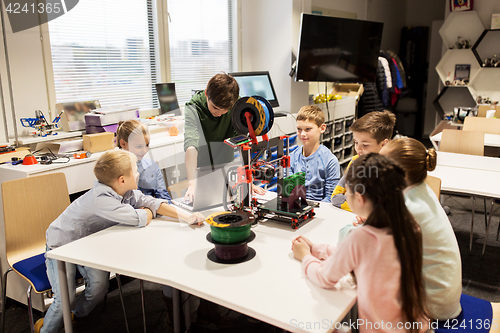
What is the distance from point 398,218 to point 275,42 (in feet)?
12.4

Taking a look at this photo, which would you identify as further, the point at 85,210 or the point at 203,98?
the point at 203,98

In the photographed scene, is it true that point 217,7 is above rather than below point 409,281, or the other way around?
above

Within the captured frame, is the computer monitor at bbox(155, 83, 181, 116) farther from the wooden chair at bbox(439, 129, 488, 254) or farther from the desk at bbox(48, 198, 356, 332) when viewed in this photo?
the wooden chair at bbox(439, 129, 488, 254)

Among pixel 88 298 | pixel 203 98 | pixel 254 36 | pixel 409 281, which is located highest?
pixel 254 36

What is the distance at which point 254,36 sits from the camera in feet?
15.4

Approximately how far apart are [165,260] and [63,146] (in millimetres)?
1662

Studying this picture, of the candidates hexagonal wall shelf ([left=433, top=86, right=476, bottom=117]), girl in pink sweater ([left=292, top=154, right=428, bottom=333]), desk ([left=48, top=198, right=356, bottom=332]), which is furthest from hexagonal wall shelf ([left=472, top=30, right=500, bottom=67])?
girl in pink sweater ([left=292, top=154, right=428, bottom=333])

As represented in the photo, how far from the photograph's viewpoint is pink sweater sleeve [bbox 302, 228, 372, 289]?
113cm

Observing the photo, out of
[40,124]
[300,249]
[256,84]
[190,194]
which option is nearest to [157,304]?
[190,194]

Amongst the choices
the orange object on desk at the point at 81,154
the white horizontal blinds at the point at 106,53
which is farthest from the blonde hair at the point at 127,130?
the white horizontal blinds at the point at 106,53

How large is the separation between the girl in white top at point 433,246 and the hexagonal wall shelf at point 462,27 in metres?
5.97

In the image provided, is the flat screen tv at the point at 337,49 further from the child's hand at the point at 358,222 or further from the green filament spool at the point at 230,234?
the green filament spool at the point at 230,234

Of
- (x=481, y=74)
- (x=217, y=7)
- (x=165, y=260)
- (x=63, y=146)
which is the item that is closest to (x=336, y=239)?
(x=165, y=260)

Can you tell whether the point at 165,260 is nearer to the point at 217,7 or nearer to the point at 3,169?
the point at 3,169
